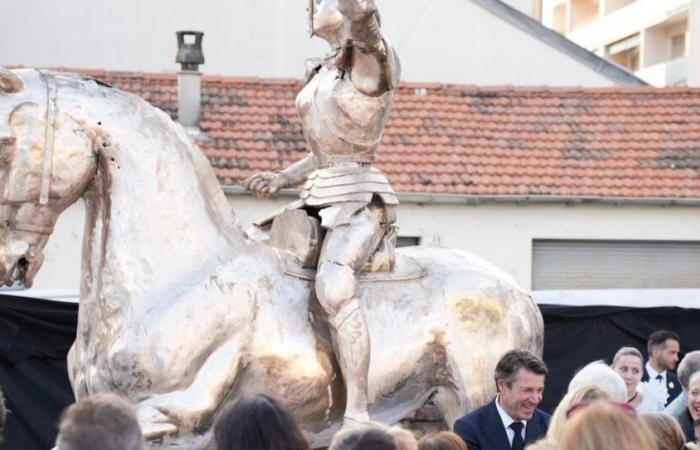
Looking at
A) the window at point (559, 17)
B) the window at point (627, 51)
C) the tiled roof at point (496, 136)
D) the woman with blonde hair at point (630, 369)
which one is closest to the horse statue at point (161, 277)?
the woman with blonde hair at point (630, 369)

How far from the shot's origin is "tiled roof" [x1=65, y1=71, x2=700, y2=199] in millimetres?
21594

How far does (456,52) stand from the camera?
87.0 ft

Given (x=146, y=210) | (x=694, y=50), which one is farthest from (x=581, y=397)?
→ (x=694, y=50)

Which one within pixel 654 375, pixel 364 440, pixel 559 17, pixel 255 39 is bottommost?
pixel 654 375

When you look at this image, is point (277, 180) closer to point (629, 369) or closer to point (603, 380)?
point (603, 380)

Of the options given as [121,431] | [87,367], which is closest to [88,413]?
[121,431]

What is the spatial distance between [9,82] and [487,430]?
2678 mm

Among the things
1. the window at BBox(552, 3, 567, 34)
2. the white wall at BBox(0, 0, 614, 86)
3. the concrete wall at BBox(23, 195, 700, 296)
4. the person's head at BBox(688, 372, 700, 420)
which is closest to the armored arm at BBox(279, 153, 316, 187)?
the person's head at BBox(688, 372, 700, 420)

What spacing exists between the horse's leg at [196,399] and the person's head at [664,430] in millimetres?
2046

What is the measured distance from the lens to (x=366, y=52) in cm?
820

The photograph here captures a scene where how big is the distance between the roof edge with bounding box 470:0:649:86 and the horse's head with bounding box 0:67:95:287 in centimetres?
1888

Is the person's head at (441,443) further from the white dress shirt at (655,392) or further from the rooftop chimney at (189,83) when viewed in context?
the rooftop chimney at (189,83)

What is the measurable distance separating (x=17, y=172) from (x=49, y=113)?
0.30 meters

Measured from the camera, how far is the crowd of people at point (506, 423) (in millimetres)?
4777
